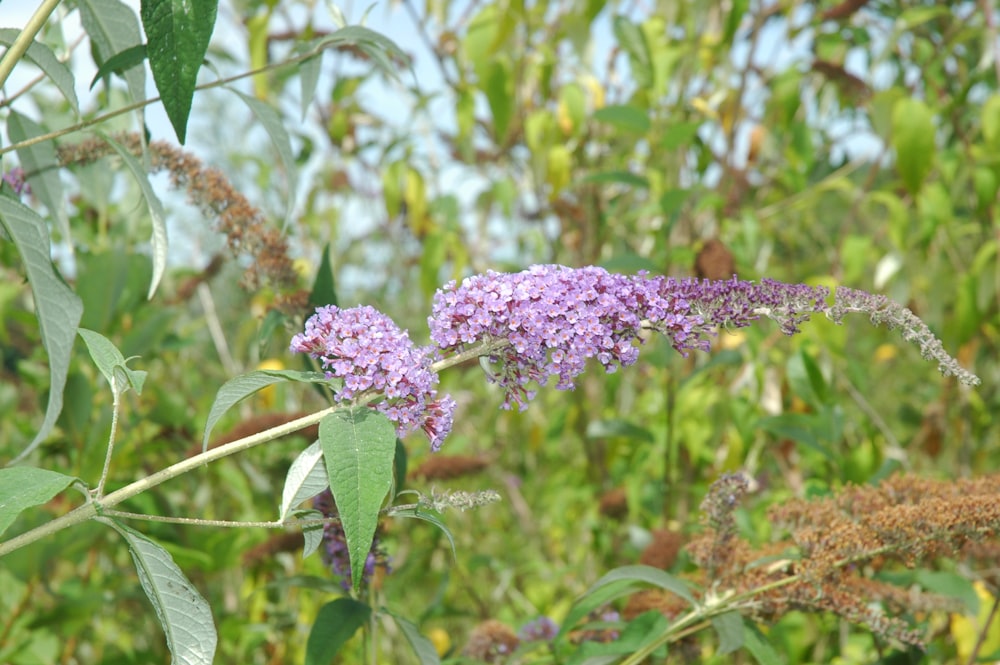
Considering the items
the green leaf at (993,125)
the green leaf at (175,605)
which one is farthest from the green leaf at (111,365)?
the green leaf at (993,125)

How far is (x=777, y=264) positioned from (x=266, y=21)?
211cm

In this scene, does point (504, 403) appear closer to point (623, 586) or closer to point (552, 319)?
point (552, 319)

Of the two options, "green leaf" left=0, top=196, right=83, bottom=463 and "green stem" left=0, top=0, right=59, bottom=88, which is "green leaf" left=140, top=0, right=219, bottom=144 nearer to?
"green stem" left=0, top=0, right=59, bottom=88

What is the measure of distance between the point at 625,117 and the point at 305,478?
1150 mm

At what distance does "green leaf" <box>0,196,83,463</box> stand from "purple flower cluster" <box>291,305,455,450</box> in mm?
207

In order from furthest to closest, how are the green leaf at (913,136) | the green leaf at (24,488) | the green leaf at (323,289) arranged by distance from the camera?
1. the green leaf at (913,136)
2. the green leaf at (323,289)
3. the green leaf at (24,488)

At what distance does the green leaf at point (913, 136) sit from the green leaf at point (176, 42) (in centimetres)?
163

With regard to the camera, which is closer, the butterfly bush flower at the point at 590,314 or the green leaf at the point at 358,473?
the green leaf at the point at 358,473

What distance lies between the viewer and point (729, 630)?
1.05 meters

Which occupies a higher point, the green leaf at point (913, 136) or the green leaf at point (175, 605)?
the green leaf at point (913, 136)

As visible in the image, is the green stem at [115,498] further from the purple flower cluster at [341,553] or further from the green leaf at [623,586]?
the green leaf at [623,586]

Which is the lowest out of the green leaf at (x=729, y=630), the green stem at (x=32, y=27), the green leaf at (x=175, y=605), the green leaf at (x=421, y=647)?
the green leaf at (x=729, y=630)

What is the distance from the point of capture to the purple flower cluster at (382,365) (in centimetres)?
80

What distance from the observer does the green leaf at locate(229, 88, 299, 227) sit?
1035 mm
